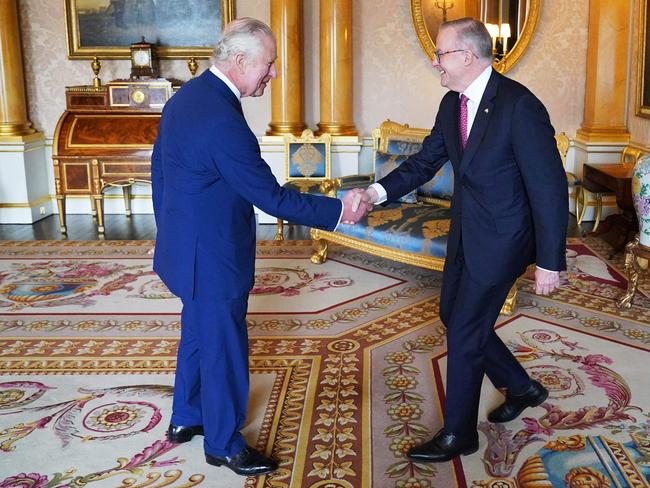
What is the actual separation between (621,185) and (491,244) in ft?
12.3

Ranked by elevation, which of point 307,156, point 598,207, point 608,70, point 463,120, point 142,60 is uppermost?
point 142,60

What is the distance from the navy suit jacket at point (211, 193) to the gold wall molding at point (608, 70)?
560cm

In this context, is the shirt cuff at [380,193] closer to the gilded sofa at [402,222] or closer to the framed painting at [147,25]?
the gilded sofa at [402,222]

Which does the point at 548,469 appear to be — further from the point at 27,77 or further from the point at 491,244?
the point at 27,77

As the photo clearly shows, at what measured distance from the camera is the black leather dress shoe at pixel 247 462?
285cm

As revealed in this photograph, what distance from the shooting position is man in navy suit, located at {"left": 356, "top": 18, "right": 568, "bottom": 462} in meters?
2.63

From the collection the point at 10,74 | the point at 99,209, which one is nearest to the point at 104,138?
the point at 99,209

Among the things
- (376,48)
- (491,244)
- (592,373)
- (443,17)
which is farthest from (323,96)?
(491,244)

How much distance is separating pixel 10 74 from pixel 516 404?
648cm

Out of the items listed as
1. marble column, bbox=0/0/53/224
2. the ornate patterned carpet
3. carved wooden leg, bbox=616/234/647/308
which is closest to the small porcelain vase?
carved wooden leg, bbox=616/234/647/308

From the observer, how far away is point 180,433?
3.12m

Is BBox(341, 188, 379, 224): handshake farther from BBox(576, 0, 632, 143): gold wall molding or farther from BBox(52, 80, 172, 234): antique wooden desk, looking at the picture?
BBox(576, 0, 632, 143): gold wall molding

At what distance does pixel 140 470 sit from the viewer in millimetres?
2914

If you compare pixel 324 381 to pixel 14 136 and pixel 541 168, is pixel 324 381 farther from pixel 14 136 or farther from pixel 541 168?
pixel 14 136
